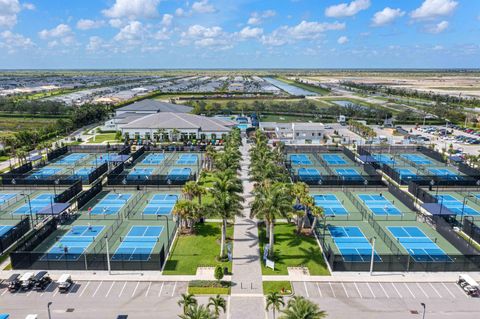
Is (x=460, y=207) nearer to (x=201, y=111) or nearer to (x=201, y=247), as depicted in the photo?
(x=201, y=247)

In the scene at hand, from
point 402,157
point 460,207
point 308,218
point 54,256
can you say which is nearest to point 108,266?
point 54,256

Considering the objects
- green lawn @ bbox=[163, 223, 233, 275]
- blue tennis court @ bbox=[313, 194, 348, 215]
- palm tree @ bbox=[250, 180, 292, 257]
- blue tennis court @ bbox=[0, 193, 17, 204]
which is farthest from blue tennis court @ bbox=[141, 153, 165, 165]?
palm tree @ bbox=[250, 180, 292, 257]

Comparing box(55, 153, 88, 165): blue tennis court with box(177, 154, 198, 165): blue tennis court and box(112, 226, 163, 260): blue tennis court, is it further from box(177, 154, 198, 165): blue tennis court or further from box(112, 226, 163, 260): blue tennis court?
box(112, 226, 163, 260): blue tennis court

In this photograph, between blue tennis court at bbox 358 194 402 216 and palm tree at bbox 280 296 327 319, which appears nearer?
palm tree at bbox 280 296 327 319

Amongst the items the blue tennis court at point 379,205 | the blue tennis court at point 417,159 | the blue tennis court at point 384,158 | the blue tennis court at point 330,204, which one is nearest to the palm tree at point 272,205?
the blue tennis court at point 330,204

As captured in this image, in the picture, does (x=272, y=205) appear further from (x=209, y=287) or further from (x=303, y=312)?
(x=303, y=312)

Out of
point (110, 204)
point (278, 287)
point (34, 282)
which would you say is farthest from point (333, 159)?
point (34, 282)

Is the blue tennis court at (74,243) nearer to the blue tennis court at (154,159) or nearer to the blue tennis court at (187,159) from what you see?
the blue tennis court at (154,159)
